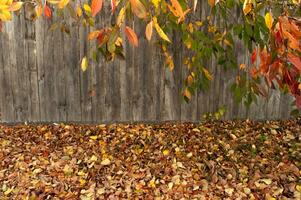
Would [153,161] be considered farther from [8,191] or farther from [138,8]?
[138,8]

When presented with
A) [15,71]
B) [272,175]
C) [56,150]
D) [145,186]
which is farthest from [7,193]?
[272,175]

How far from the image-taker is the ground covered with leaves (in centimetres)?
425

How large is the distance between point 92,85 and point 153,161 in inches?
53.2

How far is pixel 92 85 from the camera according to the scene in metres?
5.48

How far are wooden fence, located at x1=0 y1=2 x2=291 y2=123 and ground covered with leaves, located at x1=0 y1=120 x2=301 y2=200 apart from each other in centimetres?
16

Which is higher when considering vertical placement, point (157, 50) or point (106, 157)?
point (157, 50)

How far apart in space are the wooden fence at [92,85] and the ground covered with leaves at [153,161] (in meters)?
0.16

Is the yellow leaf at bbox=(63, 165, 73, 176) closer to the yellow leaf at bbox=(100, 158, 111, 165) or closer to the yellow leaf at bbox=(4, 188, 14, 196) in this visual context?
the yellow leaf at bbox=(100, 158, 111, 165)

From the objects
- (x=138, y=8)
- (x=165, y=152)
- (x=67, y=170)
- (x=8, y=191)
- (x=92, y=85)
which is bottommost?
(x=8, y=191)

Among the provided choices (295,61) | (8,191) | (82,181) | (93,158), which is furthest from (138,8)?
(93,158)

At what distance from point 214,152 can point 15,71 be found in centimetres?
262

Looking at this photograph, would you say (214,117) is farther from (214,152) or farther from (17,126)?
(17,126)

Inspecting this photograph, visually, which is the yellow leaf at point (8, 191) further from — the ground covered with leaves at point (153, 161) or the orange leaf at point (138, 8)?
the orange leaf at point (138, 8)

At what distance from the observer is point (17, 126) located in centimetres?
565
